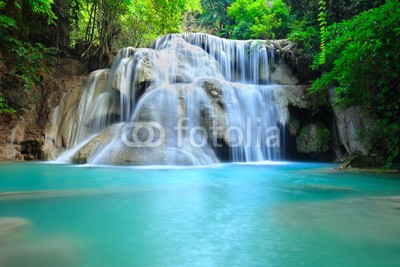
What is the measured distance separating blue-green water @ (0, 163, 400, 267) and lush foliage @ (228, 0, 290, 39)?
44.6ft

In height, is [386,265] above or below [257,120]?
below

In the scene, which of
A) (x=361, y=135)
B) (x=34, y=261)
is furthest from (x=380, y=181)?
(x=34, y=261)

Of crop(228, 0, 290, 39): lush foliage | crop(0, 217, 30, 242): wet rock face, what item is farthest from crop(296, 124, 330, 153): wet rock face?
crop(0, 217, 30, 242): wet rock face

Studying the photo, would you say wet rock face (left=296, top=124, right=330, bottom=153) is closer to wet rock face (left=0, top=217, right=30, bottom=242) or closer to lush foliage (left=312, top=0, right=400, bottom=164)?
lush foliage (left=312, top=0, right=400, bottom=164)

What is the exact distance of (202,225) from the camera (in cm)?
254

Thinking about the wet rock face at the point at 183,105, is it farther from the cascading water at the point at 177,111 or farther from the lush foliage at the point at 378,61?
the lush foliage at the point at 378,61

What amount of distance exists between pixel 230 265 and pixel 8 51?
1099cm

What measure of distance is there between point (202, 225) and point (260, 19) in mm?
17624

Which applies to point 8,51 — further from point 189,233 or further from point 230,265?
point 230,265

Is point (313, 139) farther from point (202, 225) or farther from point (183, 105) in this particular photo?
point (202, 225)

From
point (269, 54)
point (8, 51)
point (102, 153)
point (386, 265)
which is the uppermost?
point (269, 54)

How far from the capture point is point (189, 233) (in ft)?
7.64

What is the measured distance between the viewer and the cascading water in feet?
27.0

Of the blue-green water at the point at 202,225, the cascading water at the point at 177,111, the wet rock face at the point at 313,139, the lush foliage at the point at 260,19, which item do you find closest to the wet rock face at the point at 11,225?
the blue-green water at the point at 202,225
